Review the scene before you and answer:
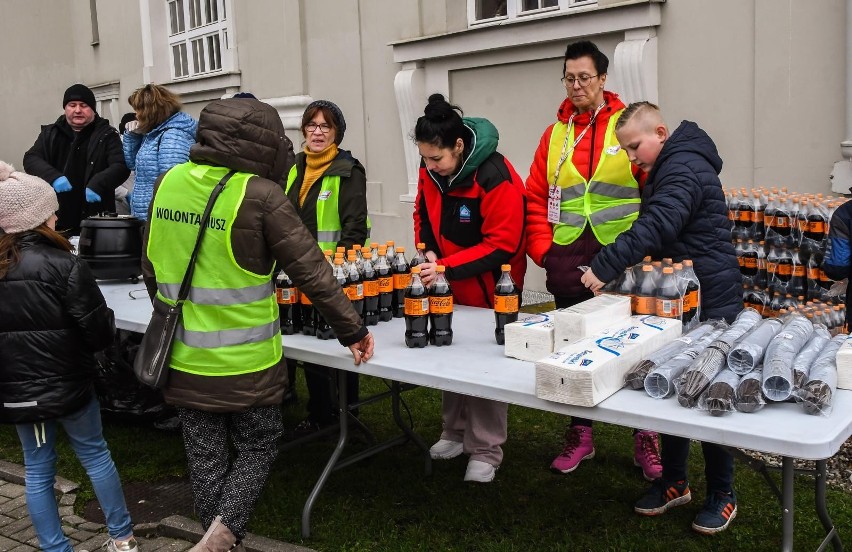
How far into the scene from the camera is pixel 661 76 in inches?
277

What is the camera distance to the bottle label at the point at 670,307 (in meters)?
3.31

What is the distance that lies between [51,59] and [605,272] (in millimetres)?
15191

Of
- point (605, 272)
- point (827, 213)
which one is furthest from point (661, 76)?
point (605, 272)

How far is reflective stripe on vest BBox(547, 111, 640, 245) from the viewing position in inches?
158

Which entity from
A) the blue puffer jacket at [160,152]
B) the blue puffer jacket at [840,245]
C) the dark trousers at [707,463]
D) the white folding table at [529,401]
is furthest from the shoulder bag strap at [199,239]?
the blue puffer jacket at [840,245]

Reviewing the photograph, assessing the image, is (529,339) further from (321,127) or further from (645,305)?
(321,127)

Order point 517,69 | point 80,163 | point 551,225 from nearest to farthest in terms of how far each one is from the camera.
A: point 551,225, point 80,163, point 517,69

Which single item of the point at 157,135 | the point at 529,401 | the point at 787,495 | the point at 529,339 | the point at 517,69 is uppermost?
the point at 517,69

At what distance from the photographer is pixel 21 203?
3.31 meters

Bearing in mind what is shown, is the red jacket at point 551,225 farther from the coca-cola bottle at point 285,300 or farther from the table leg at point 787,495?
the table leg at point 787,495

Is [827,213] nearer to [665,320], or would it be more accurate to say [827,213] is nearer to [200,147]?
[665,320]

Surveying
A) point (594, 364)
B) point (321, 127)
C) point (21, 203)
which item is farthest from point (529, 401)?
point (321, 127)

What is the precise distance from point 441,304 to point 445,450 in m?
1.34

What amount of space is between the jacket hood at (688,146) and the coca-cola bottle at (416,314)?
105 centimetres
